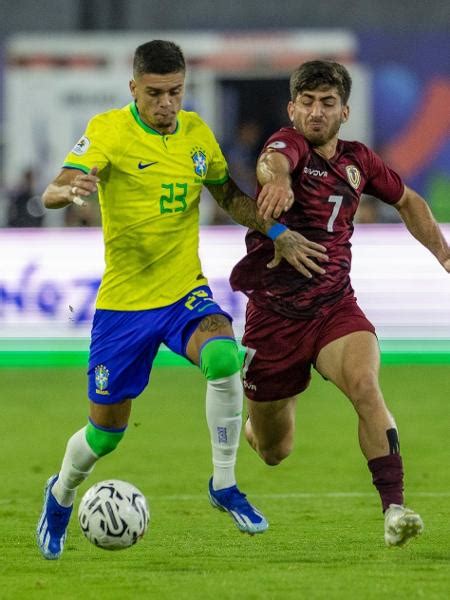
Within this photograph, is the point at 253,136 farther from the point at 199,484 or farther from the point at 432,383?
the point at 199,484

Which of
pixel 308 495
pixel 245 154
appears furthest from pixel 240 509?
pixel 245 154

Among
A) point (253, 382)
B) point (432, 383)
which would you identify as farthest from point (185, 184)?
point (432, 383)

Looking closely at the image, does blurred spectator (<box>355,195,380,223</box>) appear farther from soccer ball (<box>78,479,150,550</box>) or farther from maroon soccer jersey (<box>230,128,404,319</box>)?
soccer ball (<box>78,479,150,550</box>)

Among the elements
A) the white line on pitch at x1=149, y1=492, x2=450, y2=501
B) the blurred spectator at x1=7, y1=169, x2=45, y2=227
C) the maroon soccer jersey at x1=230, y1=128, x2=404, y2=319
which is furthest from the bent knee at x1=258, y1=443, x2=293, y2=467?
the blurred spectator at x1=7, y1=169, x2=45, y2=227

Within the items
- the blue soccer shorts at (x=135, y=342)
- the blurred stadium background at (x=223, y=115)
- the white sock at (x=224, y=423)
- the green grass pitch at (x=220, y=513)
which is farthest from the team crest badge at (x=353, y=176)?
the blurred stadium background at (x=223, y=115)

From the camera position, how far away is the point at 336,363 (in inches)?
283

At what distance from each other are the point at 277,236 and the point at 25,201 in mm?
13574

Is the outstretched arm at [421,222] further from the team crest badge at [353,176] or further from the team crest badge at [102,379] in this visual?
the team crest badge at [102,379]

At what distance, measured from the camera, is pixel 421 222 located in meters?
7.83

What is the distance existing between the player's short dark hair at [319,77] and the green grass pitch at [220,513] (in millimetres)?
2299

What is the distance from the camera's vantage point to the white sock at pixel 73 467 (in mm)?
7203

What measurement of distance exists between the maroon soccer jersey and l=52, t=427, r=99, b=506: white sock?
4.05ft

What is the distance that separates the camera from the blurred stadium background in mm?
15422

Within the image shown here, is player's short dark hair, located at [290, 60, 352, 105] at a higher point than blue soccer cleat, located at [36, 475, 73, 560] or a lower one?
higher
